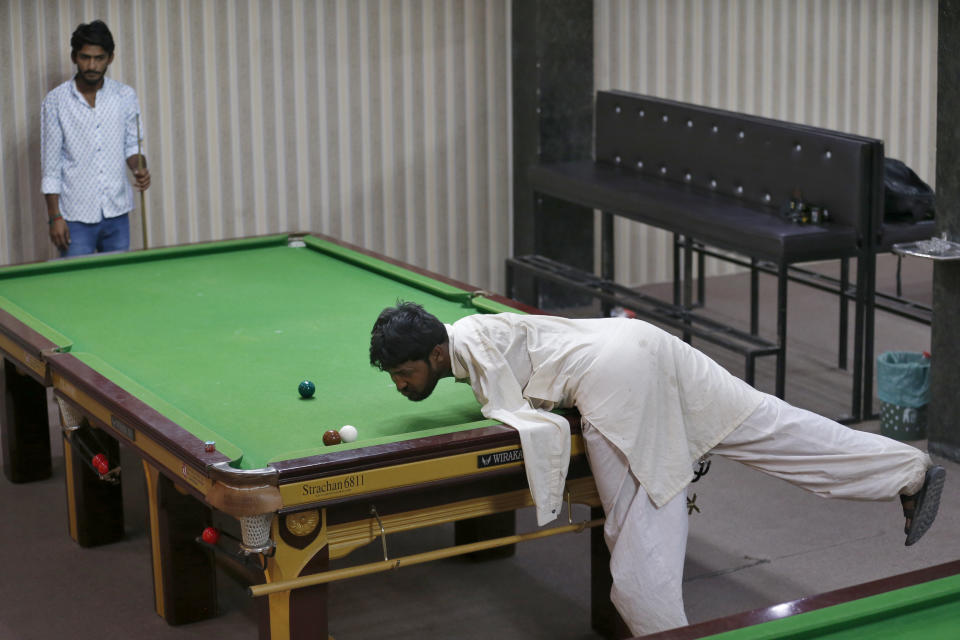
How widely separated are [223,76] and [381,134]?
915mm

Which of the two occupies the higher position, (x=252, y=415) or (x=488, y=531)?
(x=252, y=415)

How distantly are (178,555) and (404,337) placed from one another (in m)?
1.06

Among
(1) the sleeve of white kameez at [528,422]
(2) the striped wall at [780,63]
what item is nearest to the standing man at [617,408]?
(1) the sleeve of white kameez at [528,422]

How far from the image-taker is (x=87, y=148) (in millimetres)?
6477

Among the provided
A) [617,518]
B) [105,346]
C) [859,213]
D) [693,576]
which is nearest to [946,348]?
[859,213]

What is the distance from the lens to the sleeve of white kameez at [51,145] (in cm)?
644

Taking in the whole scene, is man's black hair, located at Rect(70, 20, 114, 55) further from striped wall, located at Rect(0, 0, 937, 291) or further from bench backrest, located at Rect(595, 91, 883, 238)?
bench backrest, located at Rect(595, 91, 883, 238)

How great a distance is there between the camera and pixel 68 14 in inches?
270

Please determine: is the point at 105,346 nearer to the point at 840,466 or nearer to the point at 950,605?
the point at 840,466

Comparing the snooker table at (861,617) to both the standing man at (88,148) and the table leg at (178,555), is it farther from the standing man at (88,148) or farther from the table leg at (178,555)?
the standing man at (88,148)

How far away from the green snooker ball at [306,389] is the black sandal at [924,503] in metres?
1.62

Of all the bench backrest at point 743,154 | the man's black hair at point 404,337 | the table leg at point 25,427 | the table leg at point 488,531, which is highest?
the bench backrest at point 743,154

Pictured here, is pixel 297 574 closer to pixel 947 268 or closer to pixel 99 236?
pixel 947 268

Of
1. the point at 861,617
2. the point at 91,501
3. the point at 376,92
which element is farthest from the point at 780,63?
the point at 861,617
